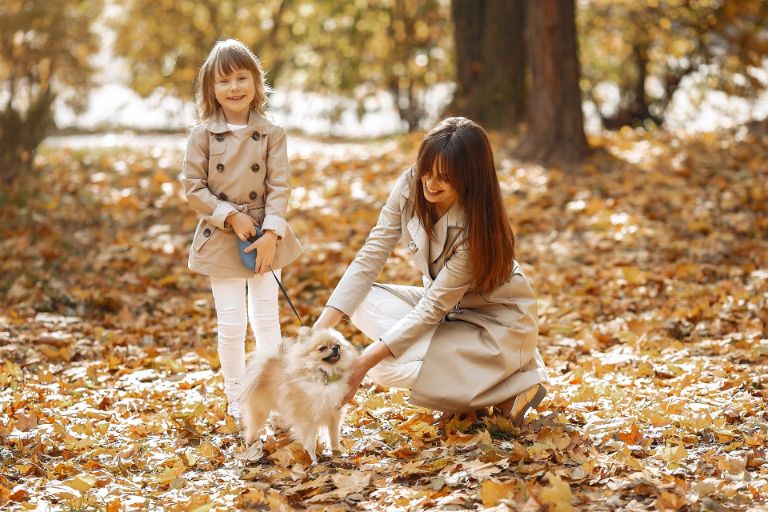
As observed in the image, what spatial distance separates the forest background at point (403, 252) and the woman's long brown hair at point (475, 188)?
2.34 feet

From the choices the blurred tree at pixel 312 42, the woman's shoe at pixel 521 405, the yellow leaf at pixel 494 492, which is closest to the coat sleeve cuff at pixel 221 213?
the woman's shoe at pixel 521 405

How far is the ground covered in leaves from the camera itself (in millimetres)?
3117

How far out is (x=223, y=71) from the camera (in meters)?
3.59

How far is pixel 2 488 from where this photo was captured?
3068 mm

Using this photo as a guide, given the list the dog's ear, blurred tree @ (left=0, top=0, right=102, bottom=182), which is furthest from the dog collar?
blurred tree @ (left=0, top=0, right=102, bottom=182)

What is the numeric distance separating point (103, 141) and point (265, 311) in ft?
29.9

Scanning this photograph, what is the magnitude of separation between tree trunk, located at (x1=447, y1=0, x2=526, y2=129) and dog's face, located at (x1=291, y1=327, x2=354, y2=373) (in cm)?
714

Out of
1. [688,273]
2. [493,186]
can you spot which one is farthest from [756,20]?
[493,186]

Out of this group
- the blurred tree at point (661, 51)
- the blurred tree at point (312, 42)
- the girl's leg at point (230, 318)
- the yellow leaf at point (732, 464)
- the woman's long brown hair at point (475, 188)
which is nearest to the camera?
the yellow leaf at point (732, 464)

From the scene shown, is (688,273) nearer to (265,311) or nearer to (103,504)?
(265,311)

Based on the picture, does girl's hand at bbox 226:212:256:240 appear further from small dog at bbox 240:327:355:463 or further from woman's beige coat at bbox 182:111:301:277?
A: small dog at bbox 240:327:355:463

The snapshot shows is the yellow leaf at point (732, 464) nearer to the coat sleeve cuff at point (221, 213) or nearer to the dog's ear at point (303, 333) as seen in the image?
the dog's ear at point (303, 333)

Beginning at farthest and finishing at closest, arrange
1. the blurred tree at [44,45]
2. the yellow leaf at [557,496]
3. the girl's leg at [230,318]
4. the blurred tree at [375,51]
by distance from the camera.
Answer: the blurred tree at [375,51], the blurred tree at [44,45], the girl's leg at [230,318], the yellow leaf at [557,496]

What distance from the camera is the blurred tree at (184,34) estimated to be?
13594mm
